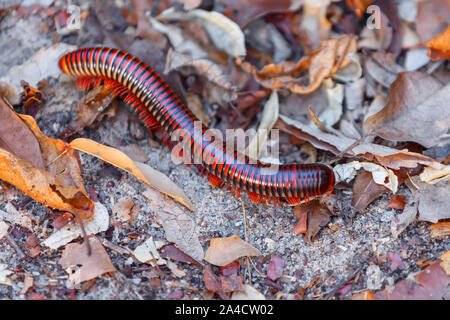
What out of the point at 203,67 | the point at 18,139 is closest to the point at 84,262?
the point at 18,139

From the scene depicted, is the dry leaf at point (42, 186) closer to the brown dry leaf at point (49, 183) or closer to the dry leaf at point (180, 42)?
the brown dry leaf at point (49, 183)

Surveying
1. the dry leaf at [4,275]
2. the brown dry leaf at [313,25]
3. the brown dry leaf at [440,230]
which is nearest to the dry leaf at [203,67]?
the brown dry leaf at [313,25]

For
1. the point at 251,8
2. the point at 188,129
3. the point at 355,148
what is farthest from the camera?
the point at 251,8

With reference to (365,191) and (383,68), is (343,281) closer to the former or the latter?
(365,191)

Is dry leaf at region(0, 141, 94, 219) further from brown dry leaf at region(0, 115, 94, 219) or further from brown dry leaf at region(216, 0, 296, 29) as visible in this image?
brown dry leaf at region(216, 0, 296, 29)

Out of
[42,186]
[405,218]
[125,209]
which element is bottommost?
[405,218]

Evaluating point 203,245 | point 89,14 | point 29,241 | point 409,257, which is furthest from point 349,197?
point 89,14
